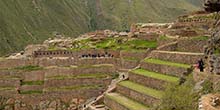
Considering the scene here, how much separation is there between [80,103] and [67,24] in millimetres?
120436

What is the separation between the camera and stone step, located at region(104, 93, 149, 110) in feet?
85.2

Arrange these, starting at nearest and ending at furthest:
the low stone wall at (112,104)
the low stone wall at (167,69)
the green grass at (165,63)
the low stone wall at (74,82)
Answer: the low stone wall at (167,69) → the green grass at (165,63) → the low stone wall at (112,104) → the low stone wall at (74,82)

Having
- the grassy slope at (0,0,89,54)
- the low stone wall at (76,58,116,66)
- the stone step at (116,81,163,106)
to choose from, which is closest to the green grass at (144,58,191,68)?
the stone step at (116,81,163,106)

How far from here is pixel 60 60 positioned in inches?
1649

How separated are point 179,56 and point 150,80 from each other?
2490 millimetres

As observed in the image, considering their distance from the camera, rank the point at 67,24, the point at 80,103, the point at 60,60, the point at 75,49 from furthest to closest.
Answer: the point at 67,24
the point at 75,49
the point at 60,60
the point at 80,103

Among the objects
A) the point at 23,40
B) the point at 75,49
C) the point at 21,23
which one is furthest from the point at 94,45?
the point at 21,23

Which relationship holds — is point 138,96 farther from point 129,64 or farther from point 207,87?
point 129,64

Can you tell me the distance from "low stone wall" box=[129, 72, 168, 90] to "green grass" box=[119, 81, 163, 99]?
11.9 inches

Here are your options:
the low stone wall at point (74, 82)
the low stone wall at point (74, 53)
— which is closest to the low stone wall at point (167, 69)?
the low stone wall at point (74, 82)

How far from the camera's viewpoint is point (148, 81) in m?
28.1

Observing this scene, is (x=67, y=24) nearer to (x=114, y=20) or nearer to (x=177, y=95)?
(x=114, y=20)

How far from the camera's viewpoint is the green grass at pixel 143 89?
991 inches

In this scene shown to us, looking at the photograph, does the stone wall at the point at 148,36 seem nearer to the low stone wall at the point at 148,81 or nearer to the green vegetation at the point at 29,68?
the green vegetation at the point at 29,68
